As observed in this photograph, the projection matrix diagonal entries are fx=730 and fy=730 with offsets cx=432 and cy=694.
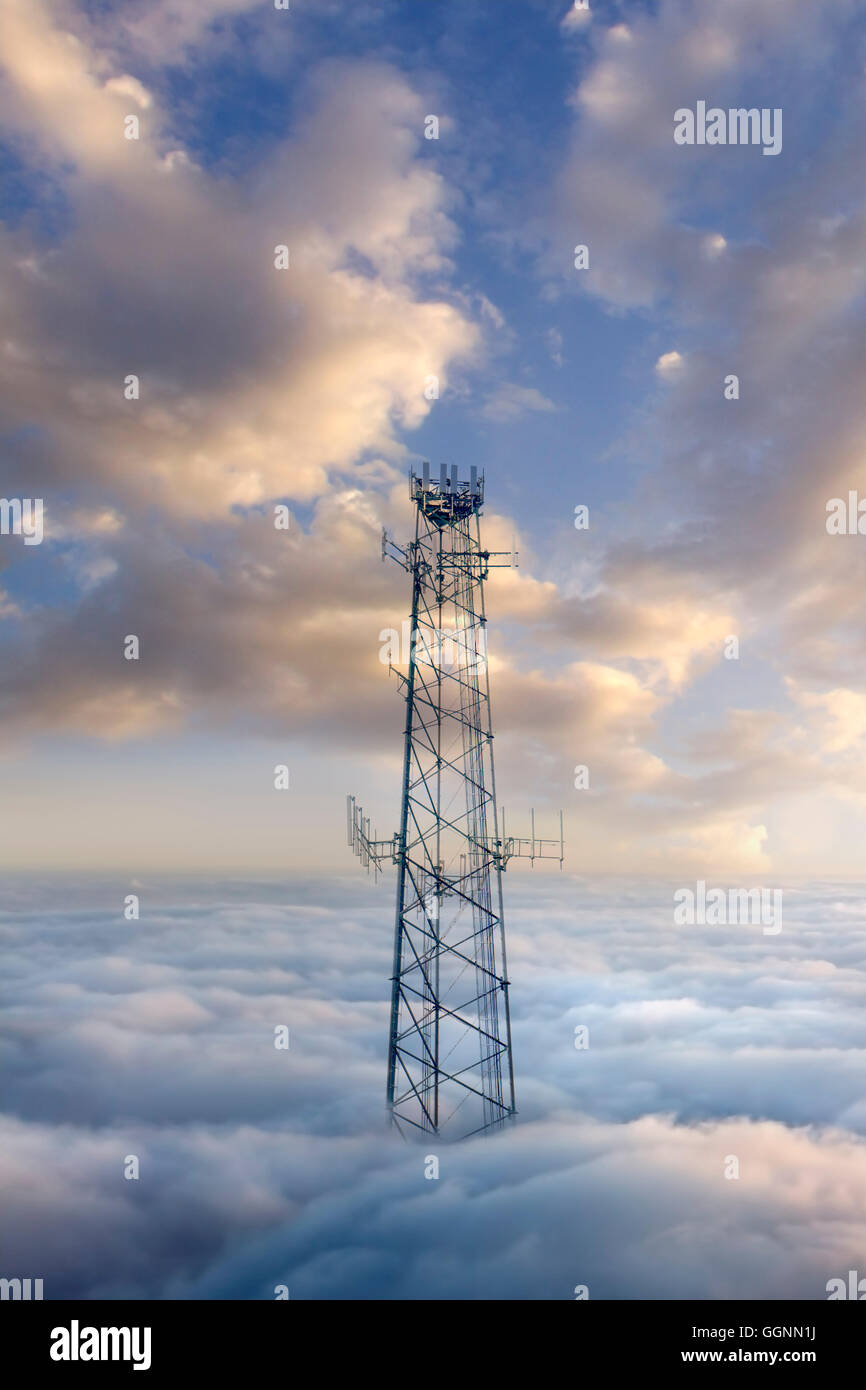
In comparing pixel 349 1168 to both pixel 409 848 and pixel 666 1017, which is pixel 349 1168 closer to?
pixel 409 848

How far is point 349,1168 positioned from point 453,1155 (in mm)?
8247

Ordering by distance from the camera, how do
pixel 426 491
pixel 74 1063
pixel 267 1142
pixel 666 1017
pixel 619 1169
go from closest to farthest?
1. pixel 426 491
2. pixel 619 1169
3. pixel 267 1142
4. pixel 74 1063
5. pixel 666 1017

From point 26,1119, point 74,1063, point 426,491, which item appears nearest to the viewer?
point 426,491

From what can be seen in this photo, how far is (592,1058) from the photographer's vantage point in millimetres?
146375

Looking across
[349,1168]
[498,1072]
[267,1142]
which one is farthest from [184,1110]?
[498,1072]

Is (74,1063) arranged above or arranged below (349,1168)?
below

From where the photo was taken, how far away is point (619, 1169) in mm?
64750

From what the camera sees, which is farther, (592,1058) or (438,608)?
(592,1058)

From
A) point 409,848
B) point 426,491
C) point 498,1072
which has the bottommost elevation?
point 498,1072

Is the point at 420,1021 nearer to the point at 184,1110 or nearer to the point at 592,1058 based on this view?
the point at 184,1110

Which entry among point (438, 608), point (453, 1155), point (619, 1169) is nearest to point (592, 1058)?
point (619, 1169)

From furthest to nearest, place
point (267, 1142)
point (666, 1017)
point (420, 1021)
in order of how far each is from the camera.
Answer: point (666, 1017), point (267, 1142), point (420, 1021)

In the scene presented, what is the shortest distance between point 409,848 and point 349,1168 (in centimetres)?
4231

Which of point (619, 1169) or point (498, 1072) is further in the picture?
point (619, 1169)
